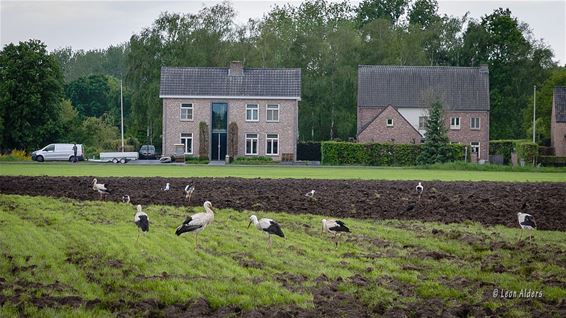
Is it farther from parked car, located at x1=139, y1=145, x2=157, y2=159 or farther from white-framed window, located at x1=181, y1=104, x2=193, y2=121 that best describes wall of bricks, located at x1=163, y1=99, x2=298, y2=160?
parked car, located at x1=139, y1=145, x2=157, y2=159

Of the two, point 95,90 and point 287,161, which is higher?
point 95,90

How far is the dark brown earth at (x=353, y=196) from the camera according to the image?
25.6m

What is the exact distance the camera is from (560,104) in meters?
84.1

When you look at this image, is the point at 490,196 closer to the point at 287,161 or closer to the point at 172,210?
the point at 172,210

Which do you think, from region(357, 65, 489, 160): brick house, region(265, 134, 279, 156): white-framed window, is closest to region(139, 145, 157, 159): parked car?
region(265, 134, 279, 156): white-framed window

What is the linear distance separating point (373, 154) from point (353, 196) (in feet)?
141

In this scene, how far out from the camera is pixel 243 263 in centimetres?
1541

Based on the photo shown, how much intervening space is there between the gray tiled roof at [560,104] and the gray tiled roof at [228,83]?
2587 centimetres

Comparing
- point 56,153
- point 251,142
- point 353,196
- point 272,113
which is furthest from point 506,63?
point 353,196

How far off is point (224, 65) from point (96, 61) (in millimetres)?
87927

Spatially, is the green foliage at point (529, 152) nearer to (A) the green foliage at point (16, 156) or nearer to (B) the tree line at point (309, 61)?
(B) the tree line at point (309, 61)

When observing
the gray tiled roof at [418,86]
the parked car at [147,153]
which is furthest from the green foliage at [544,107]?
the parked car at [147,153]

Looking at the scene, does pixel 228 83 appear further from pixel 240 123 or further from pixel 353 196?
pixel 353 196

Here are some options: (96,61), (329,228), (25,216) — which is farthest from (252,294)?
(96,61)
